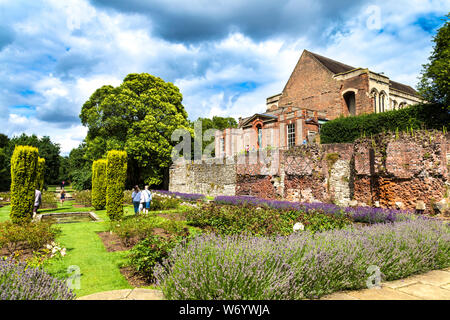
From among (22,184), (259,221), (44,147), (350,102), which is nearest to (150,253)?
(259,221)

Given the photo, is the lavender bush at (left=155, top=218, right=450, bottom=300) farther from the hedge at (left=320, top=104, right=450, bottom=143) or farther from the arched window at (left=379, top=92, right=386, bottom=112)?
the arched window at (left=379, top=92, right=386, bottom=112)

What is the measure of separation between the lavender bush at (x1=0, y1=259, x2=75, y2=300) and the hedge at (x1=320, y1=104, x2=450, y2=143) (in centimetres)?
1721

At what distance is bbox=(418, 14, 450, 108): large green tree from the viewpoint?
16328 mm

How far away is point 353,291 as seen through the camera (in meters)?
3.94

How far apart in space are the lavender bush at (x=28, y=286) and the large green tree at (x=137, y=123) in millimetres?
23533

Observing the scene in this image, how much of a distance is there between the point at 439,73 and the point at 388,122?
5.07 m

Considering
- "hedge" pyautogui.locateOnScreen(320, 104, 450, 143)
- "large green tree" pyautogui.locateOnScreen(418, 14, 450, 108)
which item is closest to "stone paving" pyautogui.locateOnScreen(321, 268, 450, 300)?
"hedge" pyautogui.locateOnScreen(320, 104, 450, 143)

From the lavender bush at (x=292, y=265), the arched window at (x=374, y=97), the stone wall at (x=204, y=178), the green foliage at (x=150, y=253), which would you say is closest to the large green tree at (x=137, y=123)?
the stone wall at (x=204, y=178)

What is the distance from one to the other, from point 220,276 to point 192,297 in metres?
0.40

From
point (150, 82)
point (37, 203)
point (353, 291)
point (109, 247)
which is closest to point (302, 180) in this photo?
point (109, 247)

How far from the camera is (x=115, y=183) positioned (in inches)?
517

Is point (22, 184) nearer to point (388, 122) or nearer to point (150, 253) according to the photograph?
point (150, 253)

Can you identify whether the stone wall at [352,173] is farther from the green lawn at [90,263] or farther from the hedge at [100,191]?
the green lawn at [90,263]

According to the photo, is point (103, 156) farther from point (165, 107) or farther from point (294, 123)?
point (294, 123)
